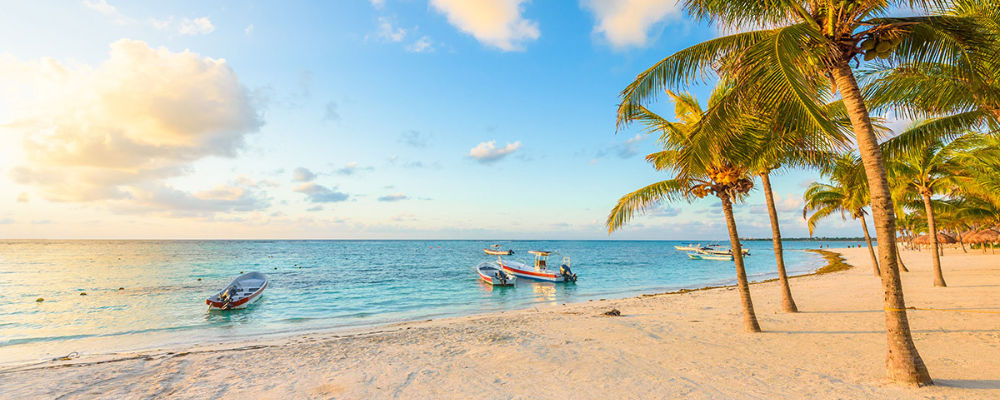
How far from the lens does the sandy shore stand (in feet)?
19.5

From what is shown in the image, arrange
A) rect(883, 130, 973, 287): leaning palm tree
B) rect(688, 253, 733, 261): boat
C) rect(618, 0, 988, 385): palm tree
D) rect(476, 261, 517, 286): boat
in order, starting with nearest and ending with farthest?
rect(618, 0, 988, 385): palm tree, rect(883, 130, 973, 287): leaning palm tree, rect(476, 261, 517, 286): boat, rect(688, 253, 733, 261): boat

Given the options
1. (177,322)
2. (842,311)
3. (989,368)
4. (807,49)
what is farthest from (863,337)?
(177,322)

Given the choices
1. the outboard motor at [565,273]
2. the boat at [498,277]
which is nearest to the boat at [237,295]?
the boat at [498,277]

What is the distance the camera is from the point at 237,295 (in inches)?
762

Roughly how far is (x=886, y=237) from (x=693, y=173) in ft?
11.2

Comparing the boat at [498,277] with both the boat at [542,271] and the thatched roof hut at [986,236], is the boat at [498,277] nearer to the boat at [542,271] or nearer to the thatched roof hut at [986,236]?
the boat at [542,271]

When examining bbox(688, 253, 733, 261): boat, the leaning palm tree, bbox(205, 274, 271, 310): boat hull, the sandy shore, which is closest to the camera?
the sandy shore

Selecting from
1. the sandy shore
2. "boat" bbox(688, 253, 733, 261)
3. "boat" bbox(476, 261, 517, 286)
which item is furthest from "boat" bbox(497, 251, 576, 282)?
"boat" bbox(688, 253, 733, 261)

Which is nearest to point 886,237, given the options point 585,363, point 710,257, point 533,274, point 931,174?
point 585,363

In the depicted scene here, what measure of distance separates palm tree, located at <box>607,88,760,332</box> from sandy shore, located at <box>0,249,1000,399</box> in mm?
1914

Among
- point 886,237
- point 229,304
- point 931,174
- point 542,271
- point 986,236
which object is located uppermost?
point 931,174

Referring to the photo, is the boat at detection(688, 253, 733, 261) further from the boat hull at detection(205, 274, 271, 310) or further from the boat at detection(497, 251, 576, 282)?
the boat hull at detection(205, 274, 271, 310)

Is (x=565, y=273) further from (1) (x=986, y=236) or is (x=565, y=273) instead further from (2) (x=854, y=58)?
(1) (x=986, y=236)

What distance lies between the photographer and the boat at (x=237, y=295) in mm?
18234
